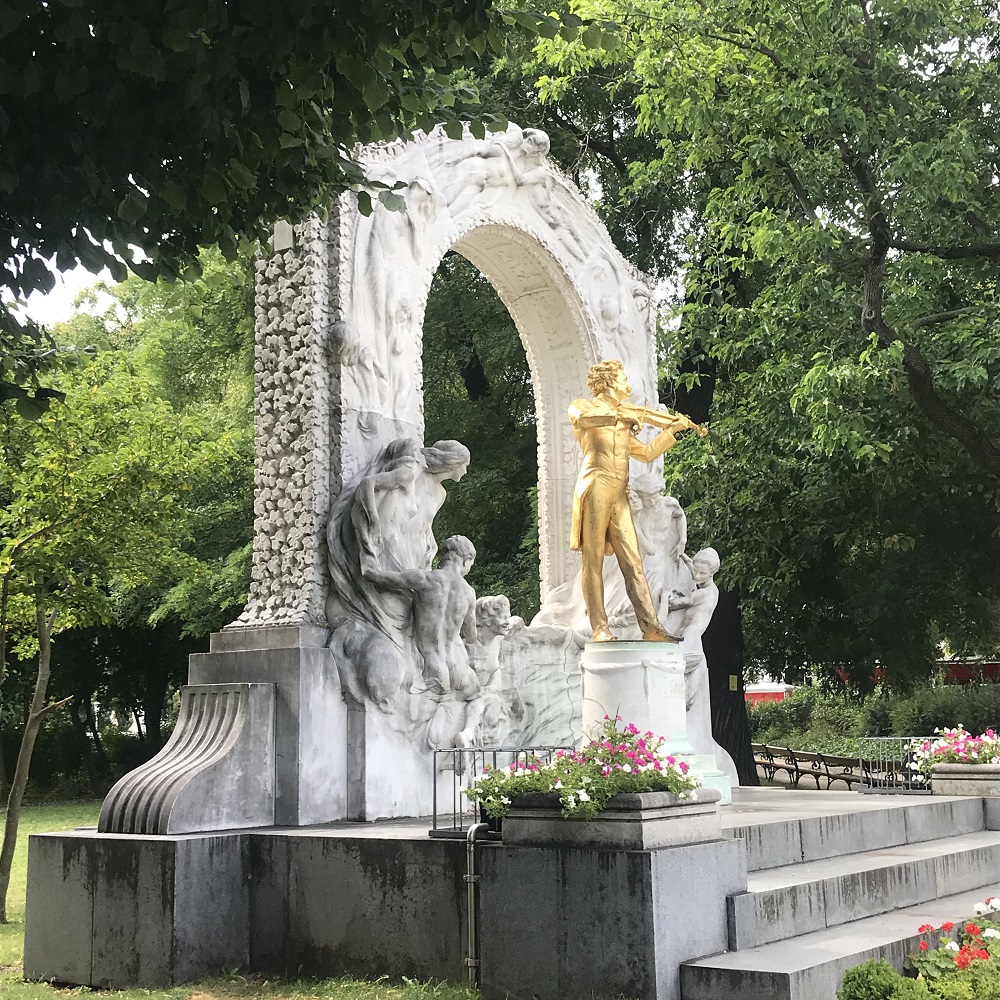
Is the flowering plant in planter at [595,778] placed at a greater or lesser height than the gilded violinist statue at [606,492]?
lesser

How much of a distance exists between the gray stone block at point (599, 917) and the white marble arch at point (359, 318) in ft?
10.5

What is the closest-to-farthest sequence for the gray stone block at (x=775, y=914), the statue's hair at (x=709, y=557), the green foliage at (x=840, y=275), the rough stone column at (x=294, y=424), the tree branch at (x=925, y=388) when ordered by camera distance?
the gray stone block at (x=775, y=914)
the rough stone column at (x=294, y=424)
the statue's hair at (x=709, y=557)
the green foliage at (x=840, y=275)
the tree branch at (x=925, y=388)

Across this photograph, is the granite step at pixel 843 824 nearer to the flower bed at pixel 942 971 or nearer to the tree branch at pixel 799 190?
the flower bed at pixel 942 971

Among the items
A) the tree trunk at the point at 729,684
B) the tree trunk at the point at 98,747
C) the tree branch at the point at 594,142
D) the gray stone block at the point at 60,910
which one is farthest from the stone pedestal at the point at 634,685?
the tree trunk at the point at 98,747

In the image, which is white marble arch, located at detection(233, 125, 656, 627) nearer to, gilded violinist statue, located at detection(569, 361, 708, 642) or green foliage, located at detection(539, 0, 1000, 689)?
gilded violinist statue, located at detection(569, 361, 708, 642)

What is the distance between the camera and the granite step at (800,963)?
621 centimetres

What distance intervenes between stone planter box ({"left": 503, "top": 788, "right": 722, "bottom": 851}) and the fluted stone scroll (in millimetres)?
2352

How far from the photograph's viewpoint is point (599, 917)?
666 centimetres

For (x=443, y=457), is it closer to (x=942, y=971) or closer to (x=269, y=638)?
(x=269, y=638)

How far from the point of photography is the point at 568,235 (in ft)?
44.2

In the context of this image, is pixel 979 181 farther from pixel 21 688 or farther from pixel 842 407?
pixel 21 688

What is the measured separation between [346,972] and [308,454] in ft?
12.5

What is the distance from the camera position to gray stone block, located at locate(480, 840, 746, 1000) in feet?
21.4

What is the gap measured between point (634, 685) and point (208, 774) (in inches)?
129
